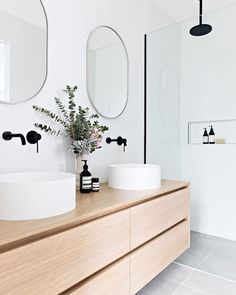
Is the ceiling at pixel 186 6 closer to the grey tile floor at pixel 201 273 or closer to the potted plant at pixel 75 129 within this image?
the potted plant at pixel 75 129

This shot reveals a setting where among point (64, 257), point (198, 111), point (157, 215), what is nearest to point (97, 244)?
point (64, 257)

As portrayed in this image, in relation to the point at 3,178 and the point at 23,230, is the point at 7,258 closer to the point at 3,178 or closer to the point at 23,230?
the point at 23,230

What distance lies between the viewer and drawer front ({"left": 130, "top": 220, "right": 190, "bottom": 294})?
1.29 meters

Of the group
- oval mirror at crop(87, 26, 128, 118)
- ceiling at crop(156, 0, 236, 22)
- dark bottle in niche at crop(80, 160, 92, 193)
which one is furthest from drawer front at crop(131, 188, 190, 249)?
Result: ceiling at crop(156, 0, 236, 22)

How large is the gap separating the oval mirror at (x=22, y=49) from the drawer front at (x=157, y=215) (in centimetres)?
91

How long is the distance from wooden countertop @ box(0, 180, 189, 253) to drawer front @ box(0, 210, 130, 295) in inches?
0.9

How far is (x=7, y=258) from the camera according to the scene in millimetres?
706

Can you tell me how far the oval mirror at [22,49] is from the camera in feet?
4.16

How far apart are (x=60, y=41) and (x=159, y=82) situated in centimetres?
117

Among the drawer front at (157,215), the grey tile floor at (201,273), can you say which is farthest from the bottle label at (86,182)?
Answer: the grey tile floor at (201,273)

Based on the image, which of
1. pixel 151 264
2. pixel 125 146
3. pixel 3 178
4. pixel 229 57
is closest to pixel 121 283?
pixel 151 264

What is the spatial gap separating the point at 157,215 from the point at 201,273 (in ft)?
2.33

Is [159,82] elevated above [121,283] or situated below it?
above

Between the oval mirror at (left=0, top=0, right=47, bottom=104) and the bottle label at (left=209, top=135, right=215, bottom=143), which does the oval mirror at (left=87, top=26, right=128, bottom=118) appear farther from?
the bottle label at (left=209, top=135, right=215, bottom=143)
